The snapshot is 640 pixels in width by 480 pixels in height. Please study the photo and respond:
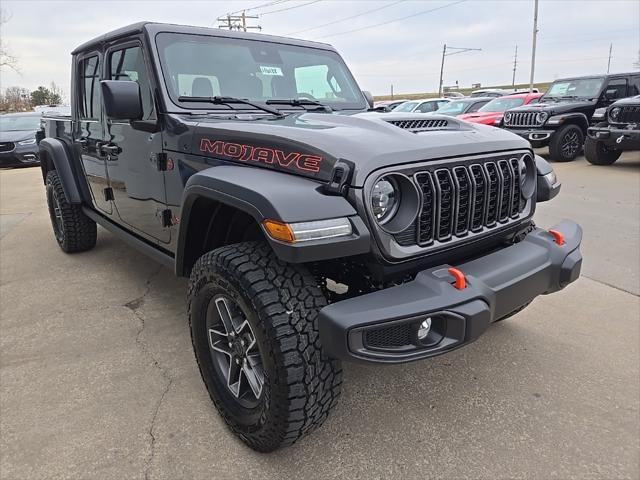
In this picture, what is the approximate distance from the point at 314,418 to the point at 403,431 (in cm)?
58

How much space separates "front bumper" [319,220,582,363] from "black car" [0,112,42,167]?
1415 cm

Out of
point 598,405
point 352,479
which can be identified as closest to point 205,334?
point 352,479

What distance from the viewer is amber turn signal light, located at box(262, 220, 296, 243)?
1.69 metres

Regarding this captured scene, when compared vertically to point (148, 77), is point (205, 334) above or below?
below

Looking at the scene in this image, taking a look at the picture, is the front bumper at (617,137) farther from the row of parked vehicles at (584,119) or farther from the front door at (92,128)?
the front door at (92,128)

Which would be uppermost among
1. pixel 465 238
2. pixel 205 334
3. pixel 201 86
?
pixel 201 86

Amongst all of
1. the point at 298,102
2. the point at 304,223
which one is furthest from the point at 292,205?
the point at 298,102

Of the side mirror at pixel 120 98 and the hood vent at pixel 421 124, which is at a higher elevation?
the side mirror at pixel 120 98

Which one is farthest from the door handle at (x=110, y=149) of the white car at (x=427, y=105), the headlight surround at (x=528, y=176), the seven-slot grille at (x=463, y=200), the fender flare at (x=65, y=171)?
the white car at (x=427, y=105)

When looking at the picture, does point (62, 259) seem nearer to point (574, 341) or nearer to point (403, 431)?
point (403, 431)

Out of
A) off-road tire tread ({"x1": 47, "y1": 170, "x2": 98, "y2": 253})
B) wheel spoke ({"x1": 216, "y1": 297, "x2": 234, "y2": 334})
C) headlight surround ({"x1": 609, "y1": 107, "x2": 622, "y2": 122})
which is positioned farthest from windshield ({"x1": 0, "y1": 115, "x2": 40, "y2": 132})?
headlight surround ({"x1": 609, "y1": 107, "x2": 622, "y2": 122})

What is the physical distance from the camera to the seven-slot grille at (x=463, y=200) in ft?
6.48

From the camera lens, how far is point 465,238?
213cm

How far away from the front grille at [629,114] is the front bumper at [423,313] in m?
9.04
